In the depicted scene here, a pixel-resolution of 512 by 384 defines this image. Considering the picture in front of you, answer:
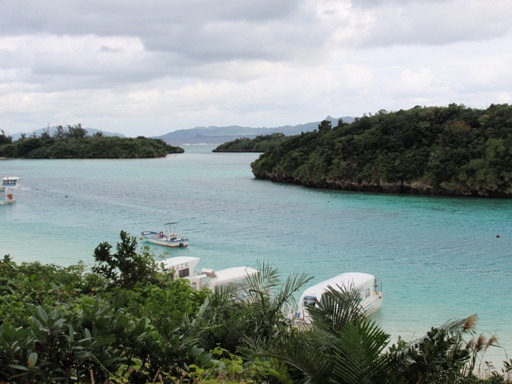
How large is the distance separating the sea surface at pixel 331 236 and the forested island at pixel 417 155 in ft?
6.62

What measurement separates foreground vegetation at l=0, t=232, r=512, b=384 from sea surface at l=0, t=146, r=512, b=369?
7102 millimetres

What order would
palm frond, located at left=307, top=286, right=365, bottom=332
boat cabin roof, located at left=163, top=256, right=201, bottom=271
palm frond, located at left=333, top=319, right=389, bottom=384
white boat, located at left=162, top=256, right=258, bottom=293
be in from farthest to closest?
boat cabin roof, located at left=163, top=256, right=201, bottom=271, white boat, located at left=162, top=256, right=258, bottom=293, palm frond, located at left=307, top=286, right=365, bottom=332, palm frond, located at left=333, top=319, right=389, bottom=384

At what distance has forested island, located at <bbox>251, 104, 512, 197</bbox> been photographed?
42844 millimetres

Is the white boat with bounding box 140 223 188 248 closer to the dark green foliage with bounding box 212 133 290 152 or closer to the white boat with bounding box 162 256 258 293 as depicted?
the white boat with bounding box 162 256 258 293

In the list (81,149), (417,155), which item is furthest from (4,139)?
(417,155)

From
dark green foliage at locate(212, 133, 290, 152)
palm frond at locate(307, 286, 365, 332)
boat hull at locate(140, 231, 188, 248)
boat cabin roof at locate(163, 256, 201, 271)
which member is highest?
dark green foliage at locate(212, 133, 290, 152)

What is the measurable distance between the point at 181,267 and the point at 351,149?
35606mm

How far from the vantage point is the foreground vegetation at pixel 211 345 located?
11.9 feet

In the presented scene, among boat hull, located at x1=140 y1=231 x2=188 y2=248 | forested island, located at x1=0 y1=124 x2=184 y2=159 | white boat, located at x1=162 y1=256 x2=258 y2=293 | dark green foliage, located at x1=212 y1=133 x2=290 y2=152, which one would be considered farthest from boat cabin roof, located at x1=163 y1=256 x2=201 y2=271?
dark green foliage, located at x1=212 y1=133 x2=290 y2=152

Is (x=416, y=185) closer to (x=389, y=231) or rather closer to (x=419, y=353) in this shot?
(x=389, y=231)

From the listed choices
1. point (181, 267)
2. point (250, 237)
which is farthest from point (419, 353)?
point (250, 237)

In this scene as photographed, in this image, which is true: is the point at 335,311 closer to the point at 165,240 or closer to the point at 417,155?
the point at 165,240

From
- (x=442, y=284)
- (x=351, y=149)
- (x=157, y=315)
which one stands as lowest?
(x=442, y=284)

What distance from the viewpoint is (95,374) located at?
3912 mm
